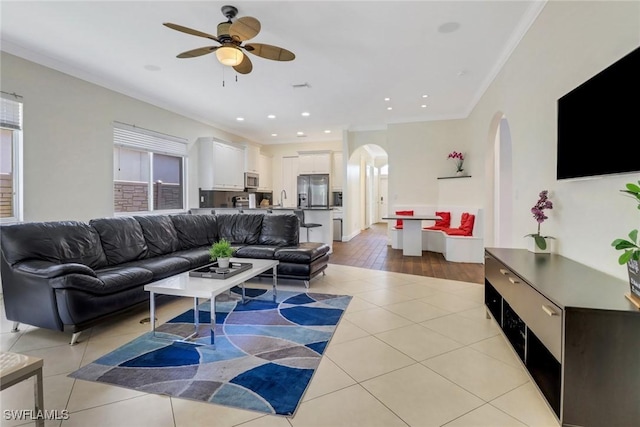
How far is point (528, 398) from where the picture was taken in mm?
1827

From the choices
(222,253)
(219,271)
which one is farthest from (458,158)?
(219,271)

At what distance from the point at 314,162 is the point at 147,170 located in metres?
4.53

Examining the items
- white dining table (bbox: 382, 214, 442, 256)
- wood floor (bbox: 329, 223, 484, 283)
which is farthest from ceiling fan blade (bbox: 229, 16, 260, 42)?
white dining table (bbox: 382, 214, 442, 256)

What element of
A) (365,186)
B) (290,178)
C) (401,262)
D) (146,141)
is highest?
(146,141)

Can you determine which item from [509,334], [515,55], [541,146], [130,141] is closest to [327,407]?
[509,334]

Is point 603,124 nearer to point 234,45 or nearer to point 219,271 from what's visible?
point 234,45

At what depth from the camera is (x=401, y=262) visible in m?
5.68

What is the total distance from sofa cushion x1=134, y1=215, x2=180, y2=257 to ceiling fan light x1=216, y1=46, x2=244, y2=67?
2.44 meters

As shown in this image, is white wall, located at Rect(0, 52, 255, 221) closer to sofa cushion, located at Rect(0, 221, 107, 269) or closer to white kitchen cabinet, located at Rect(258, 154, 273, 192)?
sofa cushion, located at Rect(0, 221, 107, 269)

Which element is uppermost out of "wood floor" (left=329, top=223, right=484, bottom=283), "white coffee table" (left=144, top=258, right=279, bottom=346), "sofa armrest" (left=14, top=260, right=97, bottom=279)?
"sofa armrest" (left=14, top=260, right=97, bottom=279)

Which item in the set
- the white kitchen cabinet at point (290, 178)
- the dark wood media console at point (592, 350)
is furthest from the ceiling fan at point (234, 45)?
the white kitchen cabinet at point (290, 178)

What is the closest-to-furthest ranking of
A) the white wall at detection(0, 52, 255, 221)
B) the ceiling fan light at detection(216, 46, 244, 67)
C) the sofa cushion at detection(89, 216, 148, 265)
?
the ceiling fan light at detection(216, 46, 244, 67) → the sofa cushion at detection(89, 216, 148, 265) → the white wall at detection(0, 52, 255, 221)

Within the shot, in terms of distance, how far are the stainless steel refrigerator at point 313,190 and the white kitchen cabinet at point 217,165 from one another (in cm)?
200

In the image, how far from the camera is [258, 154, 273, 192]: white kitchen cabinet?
9.03m
